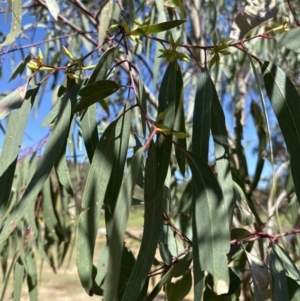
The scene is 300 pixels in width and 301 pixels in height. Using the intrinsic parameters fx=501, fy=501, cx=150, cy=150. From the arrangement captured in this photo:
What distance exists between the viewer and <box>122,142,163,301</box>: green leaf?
588 mm

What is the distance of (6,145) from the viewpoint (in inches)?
29.1

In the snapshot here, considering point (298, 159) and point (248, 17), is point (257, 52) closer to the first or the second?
point (248, 17)

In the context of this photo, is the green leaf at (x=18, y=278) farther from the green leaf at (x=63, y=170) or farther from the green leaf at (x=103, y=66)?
the green leaf at (x=103, y=66)

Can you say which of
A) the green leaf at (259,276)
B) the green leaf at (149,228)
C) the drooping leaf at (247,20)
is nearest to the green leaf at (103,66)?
the green leaf at (149,228)

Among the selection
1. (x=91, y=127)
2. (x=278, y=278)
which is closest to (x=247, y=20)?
(x=91, y=127)

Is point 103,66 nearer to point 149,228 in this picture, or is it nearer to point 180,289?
point 149,228

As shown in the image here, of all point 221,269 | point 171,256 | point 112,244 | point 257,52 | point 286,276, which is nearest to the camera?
point 112,244

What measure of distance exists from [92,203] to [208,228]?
15 centimetres

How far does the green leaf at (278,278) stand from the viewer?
0.73m

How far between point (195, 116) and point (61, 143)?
0.61 feet

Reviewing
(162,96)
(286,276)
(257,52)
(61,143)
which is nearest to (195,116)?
(162,96)

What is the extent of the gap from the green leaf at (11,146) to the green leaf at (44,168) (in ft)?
0.22

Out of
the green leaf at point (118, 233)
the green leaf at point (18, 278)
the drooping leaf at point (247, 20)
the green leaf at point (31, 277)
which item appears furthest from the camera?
the green leaf at point (31, 277)

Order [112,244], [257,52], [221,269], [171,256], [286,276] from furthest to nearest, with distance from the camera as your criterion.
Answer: [257,52] → [171,256] → [286,276] → [221,269] → [112,244]
